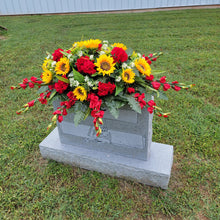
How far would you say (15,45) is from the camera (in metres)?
6.00

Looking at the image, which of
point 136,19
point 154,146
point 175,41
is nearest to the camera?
point 154,146

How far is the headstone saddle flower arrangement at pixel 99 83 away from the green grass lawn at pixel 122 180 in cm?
39

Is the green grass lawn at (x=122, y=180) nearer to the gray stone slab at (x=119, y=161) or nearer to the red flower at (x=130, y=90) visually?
the gray stone slab at (x=119, y=161)

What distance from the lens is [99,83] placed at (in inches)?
65.6

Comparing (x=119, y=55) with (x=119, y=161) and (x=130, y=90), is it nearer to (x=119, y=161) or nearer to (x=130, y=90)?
(x=130, y=90)

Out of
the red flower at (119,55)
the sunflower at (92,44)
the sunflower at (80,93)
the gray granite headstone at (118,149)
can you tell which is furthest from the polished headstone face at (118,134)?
the sunflower at (92,44)

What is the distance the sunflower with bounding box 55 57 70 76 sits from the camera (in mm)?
1742

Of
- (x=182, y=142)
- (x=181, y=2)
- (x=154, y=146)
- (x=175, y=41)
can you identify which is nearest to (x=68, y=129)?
(x=154, y=146)

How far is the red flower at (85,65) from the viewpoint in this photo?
5.45 feet

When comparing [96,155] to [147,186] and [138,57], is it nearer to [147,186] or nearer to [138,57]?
[147,186]

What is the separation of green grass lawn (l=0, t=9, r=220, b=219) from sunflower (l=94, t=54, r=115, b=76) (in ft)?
1.53

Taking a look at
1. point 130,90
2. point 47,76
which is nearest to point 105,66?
point 130,90

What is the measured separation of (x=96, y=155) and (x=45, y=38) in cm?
540

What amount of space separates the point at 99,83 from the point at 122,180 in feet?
3.62
